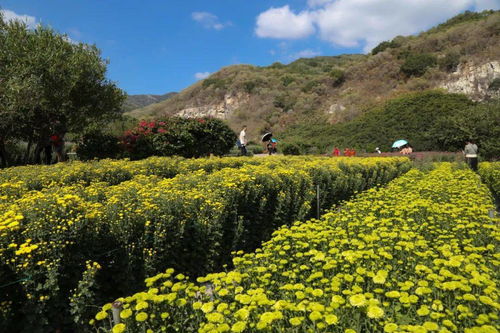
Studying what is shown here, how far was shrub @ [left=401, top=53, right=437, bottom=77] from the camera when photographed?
33438mm

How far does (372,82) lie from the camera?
37.1 m

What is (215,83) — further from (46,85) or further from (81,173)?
(81,173)

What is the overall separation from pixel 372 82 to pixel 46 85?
111 ft

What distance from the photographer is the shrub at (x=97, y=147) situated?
1191 cm

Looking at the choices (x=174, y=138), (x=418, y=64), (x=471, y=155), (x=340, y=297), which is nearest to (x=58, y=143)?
(x=174, y=138)

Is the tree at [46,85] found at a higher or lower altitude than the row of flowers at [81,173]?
higher

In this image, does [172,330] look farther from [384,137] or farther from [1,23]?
[384,137]

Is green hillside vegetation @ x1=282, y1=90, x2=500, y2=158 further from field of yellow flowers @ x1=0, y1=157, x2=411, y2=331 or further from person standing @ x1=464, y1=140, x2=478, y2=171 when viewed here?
field of yellow flowers @ x1=0, y1=157, x2=411, y2=331

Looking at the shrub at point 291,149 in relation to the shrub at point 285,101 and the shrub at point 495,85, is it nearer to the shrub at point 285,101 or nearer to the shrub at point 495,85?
the shrub at point 495,85

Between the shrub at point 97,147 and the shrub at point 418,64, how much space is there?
3220 centimetres

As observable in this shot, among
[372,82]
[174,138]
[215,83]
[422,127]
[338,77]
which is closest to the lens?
[174,138]

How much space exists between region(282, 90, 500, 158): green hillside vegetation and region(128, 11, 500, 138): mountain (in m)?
3.23

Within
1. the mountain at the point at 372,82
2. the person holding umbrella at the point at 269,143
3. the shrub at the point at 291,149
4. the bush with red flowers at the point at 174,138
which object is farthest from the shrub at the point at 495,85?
the bush with red flowers at the point at 174,138

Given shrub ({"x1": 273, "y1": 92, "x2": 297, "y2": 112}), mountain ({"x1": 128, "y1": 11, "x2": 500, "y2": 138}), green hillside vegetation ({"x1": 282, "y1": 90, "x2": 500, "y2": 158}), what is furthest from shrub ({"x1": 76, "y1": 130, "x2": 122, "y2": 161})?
shrub ({"x1": 273, "y1": 92, "x2": 297, "y2": 112})
